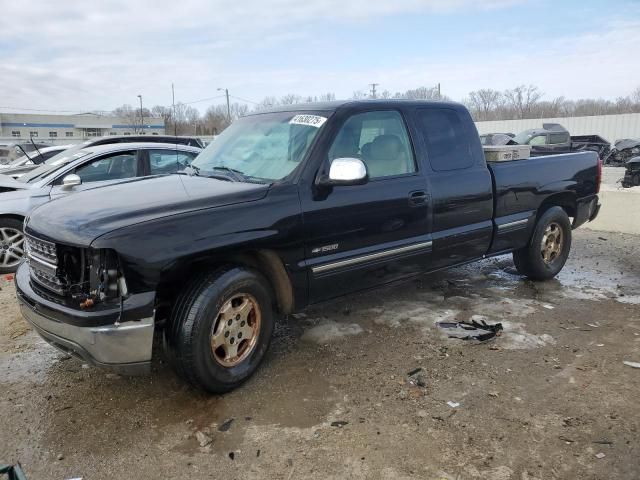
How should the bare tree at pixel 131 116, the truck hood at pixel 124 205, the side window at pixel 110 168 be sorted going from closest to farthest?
the truck hood at pixel 124 205 → the side window at pixel 110 168 → the bare tree at pixel 131 116

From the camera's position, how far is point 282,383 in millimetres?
3598

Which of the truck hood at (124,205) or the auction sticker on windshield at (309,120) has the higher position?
the auction sticker on windshield at (309,120)

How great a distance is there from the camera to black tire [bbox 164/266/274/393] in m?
3.12

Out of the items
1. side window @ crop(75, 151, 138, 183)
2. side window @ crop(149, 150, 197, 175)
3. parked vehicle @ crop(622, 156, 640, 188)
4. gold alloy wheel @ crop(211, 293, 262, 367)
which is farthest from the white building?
gold alloy wheel @ crop(211, 293, 262, 367)

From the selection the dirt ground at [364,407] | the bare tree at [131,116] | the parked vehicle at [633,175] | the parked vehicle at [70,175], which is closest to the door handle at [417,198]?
the dirt ground at [364,407]

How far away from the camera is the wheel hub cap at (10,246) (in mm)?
6484

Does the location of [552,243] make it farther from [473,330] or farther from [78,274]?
[78,274]

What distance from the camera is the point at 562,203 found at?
585 centimetres

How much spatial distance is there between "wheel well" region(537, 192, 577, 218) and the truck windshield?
3.00 metres

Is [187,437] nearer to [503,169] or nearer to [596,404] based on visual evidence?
[596,404]

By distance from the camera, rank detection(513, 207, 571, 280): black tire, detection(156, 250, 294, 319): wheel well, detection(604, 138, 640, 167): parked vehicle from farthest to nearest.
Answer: detection(604, 138, 640, 167): parked vehicle
detection(513, 207, 571, 280): black tire
detection(156, 250, 294, 319): wheel well

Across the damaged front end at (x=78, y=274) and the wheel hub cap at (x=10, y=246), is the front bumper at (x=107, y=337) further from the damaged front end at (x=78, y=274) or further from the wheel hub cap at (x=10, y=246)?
the wheel hub cap at (x=10, y=246)

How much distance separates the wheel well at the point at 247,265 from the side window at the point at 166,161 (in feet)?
13.2

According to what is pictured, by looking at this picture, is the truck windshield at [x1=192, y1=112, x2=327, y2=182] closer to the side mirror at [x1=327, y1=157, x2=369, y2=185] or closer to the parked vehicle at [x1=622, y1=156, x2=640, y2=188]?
the side mirror at [x1=327, y1=157, x2=369, y2=185]
